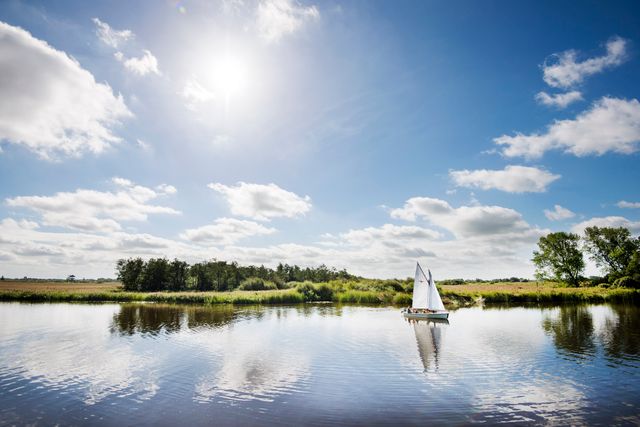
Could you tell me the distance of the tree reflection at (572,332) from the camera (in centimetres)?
2825

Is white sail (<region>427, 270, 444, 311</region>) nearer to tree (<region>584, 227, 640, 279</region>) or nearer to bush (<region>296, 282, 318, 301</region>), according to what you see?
bush (<region>296, 282, 318, 301</region>)

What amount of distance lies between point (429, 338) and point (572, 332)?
15.1 m

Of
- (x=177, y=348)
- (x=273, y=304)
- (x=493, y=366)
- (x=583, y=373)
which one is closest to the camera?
(x=583, y=373)

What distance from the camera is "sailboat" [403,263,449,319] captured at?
48.2 metres

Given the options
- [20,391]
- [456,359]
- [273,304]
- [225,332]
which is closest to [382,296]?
[273,304]

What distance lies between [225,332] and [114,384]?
17.9 meters

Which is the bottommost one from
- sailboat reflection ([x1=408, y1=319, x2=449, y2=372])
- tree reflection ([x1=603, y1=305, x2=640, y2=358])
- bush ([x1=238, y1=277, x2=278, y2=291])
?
sailboat reflection ([x1=408, y1=319, x2=449, y2=372])

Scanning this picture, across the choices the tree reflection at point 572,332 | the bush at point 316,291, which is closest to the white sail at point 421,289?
the tree reflection at point 572,332

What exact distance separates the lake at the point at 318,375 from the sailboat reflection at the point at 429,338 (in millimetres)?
211

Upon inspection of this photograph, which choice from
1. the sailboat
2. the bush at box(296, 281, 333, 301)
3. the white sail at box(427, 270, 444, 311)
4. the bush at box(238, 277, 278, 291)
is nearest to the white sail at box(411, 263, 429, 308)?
the sailboat

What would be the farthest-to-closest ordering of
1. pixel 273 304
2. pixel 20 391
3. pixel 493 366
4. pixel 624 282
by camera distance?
1. pixel 624 282
2. pixel 273 304
3. pixel 493 366
4. pixel 20 391

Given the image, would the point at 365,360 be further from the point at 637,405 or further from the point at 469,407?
the point at 637,405

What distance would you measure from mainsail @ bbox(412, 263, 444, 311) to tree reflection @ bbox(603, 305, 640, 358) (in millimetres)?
18204

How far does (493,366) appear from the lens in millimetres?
23094
